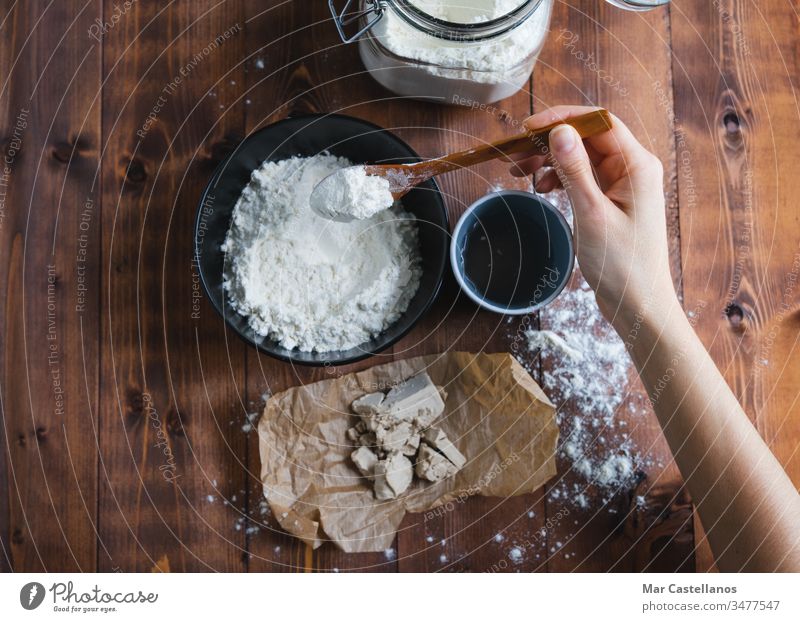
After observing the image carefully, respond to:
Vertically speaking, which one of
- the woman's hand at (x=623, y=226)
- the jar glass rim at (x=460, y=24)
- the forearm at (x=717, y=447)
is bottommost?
the forearm at (x=717, y=447)

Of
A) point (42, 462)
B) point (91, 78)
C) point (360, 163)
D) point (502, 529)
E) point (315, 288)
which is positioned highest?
point (91, 78)

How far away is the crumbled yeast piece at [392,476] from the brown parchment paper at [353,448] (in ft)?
0.04

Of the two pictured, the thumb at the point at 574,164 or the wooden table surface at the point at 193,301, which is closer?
the thumb at the point at 574,164

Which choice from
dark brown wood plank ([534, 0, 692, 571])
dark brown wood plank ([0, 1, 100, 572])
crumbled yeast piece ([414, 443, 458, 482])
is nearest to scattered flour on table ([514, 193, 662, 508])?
dark brown wood plank ([534, 0, 692, 571])

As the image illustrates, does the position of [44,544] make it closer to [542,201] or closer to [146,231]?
[146,231]

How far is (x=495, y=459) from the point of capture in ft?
1.89

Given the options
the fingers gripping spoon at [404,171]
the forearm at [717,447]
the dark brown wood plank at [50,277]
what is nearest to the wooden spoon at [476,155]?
the fingers gripping spoon at [404,171]

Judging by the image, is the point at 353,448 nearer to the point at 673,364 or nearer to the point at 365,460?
the point at 365,460

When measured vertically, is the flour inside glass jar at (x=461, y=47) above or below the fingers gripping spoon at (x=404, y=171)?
above

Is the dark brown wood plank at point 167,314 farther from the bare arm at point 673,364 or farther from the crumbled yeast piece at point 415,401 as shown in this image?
the bare arm at point 673,364

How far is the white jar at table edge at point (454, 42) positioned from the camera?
481 millimetres

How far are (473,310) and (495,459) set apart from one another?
127mm

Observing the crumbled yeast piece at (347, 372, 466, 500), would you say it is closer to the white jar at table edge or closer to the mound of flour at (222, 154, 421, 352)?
the mound of flour at (222, 154, 421, 352)

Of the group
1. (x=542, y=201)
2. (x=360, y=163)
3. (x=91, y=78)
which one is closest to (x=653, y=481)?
(x=542, y=201)
